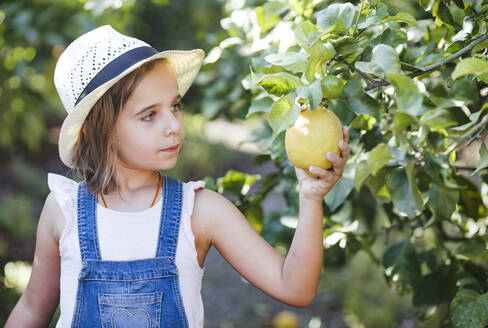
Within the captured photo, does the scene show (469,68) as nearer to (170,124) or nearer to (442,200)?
(442,200)

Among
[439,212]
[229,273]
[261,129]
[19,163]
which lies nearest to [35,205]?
[19,163]

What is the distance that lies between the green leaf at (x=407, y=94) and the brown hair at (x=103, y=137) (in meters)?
0.68

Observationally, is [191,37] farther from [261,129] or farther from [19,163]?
[261,129]

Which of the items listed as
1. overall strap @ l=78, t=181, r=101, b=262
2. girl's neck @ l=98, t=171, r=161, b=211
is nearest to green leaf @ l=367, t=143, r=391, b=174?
girl's neck @ l=98, t=171, r=161, b=211

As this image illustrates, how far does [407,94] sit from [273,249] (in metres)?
0.59

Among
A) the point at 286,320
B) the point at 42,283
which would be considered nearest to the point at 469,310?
the point at 42,283

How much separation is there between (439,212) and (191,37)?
6.26 metres

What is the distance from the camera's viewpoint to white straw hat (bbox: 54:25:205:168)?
4.13 feet

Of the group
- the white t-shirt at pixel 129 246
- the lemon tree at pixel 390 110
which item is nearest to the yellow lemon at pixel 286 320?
the lemon tree at pixel 390 110

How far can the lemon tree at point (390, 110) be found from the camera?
94cm

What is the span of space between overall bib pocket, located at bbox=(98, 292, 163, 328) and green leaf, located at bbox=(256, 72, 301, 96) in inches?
23.7

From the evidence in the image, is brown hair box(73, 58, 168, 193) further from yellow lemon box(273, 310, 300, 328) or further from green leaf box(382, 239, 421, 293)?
yellow lemon box(273, 310, 300, 328)

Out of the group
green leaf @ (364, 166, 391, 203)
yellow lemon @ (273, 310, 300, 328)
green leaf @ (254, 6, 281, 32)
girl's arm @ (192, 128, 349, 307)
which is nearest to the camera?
girl's arm @ (192, 128, 349, 307)

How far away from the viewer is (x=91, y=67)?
1.29 m
